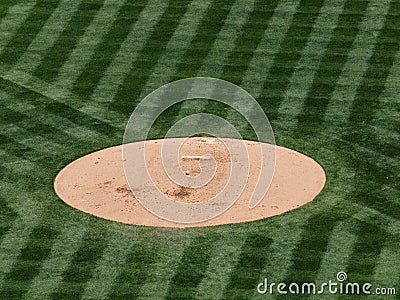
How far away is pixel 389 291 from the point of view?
20516 millimetres

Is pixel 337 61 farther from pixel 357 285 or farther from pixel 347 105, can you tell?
pixel 357 285

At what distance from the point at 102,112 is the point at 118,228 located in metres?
5.99

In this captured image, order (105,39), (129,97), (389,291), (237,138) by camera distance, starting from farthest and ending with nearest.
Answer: (105,39) < (129,97) < (237,138) < (389,291)

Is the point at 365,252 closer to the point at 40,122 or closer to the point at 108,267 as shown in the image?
the point at 108,267

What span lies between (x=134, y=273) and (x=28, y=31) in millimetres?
13056

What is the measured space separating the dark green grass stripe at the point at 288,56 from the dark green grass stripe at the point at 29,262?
7.45 m

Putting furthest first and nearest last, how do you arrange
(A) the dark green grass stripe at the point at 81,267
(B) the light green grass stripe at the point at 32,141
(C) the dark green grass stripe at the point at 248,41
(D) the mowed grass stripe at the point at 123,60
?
(C) the dark green grass stripe at the point at 248,41
(D) the mowed grass stripe at the point at 123,60
(B) the light green grass stripe at the point at 32,141
(A) the dark green grass stripe at the point at 81,267

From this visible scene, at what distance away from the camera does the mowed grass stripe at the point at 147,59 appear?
94.8 ft

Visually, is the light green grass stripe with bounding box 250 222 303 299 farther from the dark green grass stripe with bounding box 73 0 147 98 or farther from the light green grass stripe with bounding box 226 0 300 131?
the dark green grass stripe with bounding box 73 0 147 98

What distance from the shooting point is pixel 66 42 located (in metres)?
31.9

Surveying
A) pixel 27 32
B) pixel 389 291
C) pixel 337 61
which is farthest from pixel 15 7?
pixel 389 291

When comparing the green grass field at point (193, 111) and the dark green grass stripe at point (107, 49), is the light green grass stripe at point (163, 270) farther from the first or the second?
the dark green grass stripe at point (107, 49)

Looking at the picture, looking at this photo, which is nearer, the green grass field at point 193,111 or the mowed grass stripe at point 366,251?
the mowed grass stripe at point 366,251

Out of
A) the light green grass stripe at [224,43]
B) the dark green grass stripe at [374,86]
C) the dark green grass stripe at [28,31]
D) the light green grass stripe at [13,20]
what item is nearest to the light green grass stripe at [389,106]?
the dark green grass stripe at [374,86]
